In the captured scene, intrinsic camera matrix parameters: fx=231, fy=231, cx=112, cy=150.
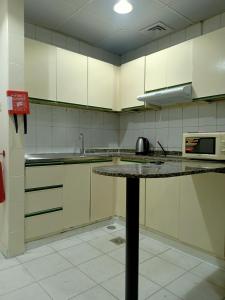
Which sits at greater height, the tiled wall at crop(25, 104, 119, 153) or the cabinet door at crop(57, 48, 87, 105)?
the cabinet door at crop(57, 48, 87, 105)

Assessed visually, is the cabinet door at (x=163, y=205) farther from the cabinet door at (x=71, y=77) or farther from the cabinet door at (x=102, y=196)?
the cabinet door at (x=71, y=77)

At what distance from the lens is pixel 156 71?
269cm

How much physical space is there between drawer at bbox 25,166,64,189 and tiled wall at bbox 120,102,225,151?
1349 millimetres

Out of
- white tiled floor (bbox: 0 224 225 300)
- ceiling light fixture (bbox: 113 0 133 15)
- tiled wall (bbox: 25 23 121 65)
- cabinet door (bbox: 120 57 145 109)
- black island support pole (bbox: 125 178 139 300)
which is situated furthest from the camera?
cabinet door (bbox: 120 57 145 109)

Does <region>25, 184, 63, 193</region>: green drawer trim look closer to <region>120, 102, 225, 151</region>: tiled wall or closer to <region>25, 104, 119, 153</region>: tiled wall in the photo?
<region>25, 104, 119, 153</region>: tiled wall

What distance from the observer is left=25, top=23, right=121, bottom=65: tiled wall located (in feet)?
8.93

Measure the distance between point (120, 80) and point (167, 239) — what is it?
210 cm

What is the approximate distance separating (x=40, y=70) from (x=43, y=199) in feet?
4.46

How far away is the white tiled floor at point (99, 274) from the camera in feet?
5.15

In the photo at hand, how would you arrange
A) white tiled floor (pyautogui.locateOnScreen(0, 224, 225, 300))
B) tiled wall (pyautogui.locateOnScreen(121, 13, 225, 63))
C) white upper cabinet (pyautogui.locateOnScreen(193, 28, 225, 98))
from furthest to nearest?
tiled wall (pyautogui.locateOnScreen(121, 13, 225, 63)), white upper cabinet (pyautogui.locateOnScreen(193, 28, 225, 98)), white tiled floor (pyautogui.locateOnScreen(0, 224, 225, 300))

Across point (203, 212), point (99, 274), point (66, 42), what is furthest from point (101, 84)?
point (99, 274)

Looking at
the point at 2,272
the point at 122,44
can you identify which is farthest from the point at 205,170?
the point at 122,44

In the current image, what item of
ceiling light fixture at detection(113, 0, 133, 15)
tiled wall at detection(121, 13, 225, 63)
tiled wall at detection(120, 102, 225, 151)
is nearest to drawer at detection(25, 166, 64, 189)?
tiled wall at detection(120, 102, 225, 151)

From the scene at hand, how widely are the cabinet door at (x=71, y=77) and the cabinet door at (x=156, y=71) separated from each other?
77 cm
